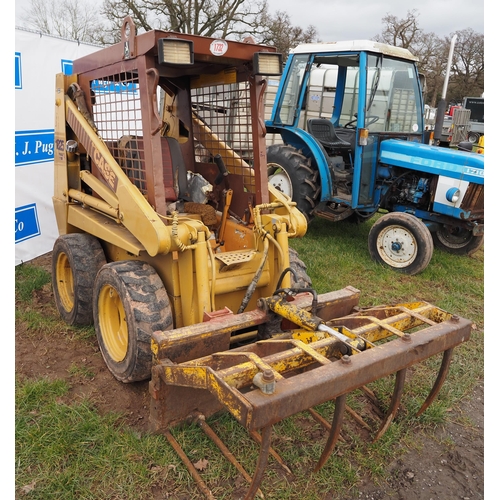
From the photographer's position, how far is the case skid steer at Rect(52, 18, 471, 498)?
7.44ft

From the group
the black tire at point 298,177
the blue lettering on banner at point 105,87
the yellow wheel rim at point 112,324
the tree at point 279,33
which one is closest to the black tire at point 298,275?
the yellow wheel rim at point 112,324

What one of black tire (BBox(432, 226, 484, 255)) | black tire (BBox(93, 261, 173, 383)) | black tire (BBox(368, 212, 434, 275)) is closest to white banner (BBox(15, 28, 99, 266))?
black tire (BBox(93, 261, 173, 383))

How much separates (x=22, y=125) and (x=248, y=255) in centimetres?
347

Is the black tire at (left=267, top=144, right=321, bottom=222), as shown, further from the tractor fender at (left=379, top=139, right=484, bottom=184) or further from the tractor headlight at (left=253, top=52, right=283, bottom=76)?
the tractor headlight at (left=253, top=52, right=283, bottom=76)

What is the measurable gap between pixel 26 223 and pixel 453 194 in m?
5.09

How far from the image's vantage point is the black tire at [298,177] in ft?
19.8

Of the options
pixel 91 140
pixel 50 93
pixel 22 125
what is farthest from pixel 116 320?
pixel 50 93

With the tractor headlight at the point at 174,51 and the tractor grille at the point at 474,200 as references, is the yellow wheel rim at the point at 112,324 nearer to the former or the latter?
the tractor headlight at the point at 174,51

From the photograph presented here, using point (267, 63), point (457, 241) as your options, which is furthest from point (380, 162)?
point (267, 63)

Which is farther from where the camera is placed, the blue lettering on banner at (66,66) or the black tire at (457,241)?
the black tire at (457,241)

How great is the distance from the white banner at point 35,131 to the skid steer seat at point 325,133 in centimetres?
313

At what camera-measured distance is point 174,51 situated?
261 cm

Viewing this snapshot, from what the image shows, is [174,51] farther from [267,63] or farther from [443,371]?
[443,371]

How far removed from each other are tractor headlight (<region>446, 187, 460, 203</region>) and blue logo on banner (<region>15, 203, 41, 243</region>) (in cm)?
499
